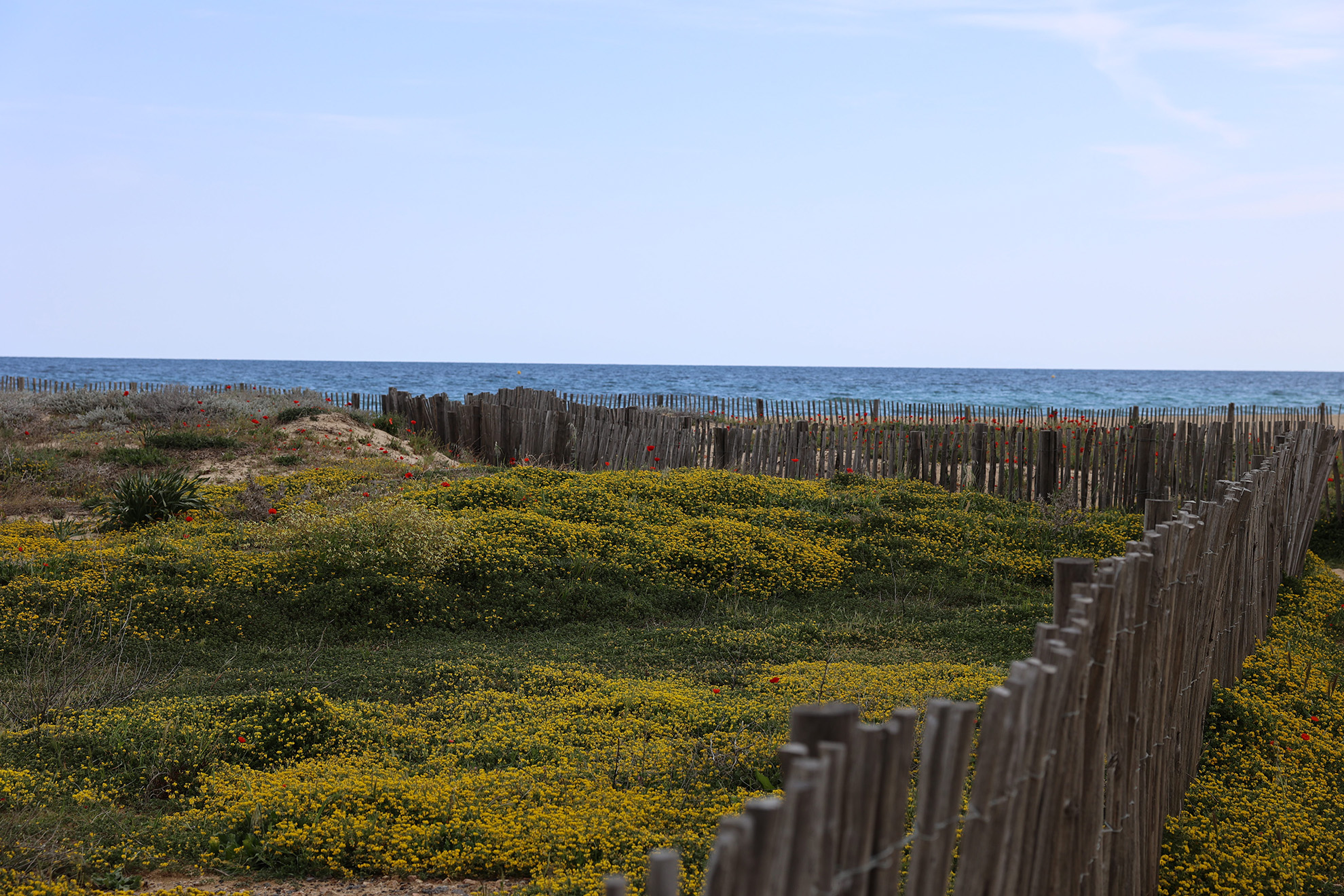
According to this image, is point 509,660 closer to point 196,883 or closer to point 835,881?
point 196,883

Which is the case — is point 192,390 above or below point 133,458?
above

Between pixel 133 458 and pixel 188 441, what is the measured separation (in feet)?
3.80

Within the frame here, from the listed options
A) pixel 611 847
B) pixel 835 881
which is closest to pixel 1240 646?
pixel 611 847

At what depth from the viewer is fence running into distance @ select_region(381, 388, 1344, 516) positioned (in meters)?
10.8

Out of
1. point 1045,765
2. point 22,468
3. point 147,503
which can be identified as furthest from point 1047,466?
point 22,468

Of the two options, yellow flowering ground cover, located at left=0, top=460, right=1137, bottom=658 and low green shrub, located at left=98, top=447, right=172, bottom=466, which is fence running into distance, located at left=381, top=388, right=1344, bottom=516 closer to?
yellow flowering ground cover, located at left=0, top=460, right=1137, bottom=658

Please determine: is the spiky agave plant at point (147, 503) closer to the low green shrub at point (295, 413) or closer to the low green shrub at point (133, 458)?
the low green shrub at point (133, 458)

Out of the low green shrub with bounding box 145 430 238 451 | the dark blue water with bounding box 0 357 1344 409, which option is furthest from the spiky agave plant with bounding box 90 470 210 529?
the dark blue water with bounding box 0 357 1344 409

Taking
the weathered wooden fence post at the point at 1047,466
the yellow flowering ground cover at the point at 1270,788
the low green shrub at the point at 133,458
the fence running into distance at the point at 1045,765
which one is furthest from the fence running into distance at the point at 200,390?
the fence running into distance at the point at 1045,765

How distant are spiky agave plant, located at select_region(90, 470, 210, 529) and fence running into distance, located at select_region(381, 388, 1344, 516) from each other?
4928 millimetres

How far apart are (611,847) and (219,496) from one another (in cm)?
844

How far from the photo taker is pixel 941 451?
38.3ft

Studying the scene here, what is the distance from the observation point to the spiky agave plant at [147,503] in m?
9.46

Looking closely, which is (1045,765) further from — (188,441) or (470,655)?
(188,441)
